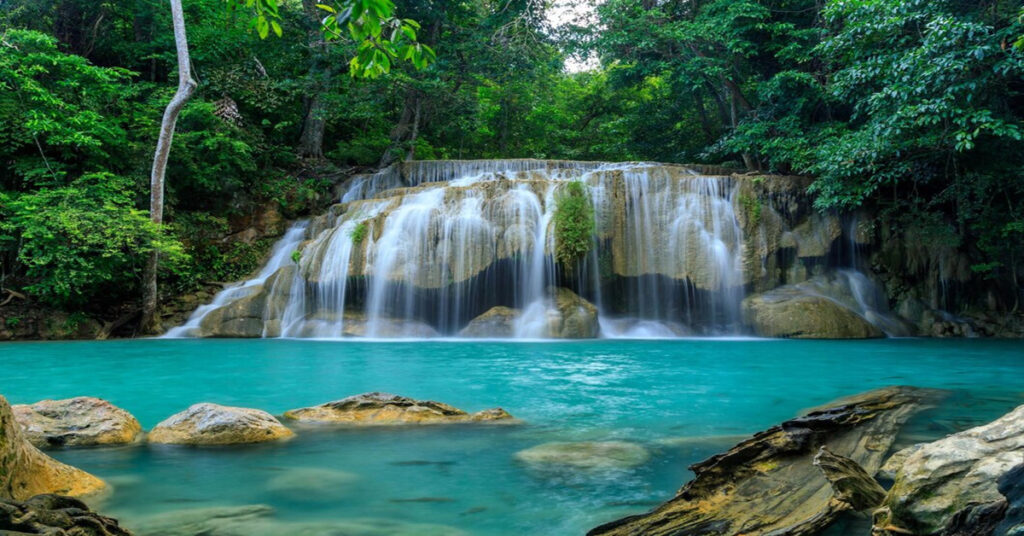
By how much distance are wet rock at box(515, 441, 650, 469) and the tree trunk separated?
457 inches

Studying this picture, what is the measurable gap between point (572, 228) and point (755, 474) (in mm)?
10477

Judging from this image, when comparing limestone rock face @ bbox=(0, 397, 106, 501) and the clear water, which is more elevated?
limestone rock face @ bbox=(0, 397, 106, 501)

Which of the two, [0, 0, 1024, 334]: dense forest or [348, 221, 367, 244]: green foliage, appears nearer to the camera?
[0, 0, 1024, 334]: dense forest

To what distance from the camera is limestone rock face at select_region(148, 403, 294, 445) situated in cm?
405

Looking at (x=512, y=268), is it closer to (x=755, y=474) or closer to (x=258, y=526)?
(x=755, y=474)

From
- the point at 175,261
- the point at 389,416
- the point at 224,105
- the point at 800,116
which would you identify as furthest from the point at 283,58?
the point at 389,416

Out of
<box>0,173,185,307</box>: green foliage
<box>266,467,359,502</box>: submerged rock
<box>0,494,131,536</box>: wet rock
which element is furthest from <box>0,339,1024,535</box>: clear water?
<box>0,173,185,307</box>: green foliage

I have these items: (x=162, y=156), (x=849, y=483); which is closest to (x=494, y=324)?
(x=162, y=156)

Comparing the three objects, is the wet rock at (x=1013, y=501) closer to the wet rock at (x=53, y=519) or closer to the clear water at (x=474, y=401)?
the clear water at (x=474, y=401)

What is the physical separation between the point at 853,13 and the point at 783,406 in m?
9.54

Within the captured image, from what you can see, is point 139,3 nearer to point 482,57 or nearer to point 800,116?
point 482,57

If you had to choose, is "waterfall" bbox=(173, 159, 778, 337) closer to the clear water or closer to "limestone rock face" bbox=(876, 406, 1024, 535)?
the clear water

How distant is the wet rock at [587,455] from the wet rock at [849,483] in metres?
1.12

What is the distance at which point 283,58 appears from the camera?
1917 centimetres
